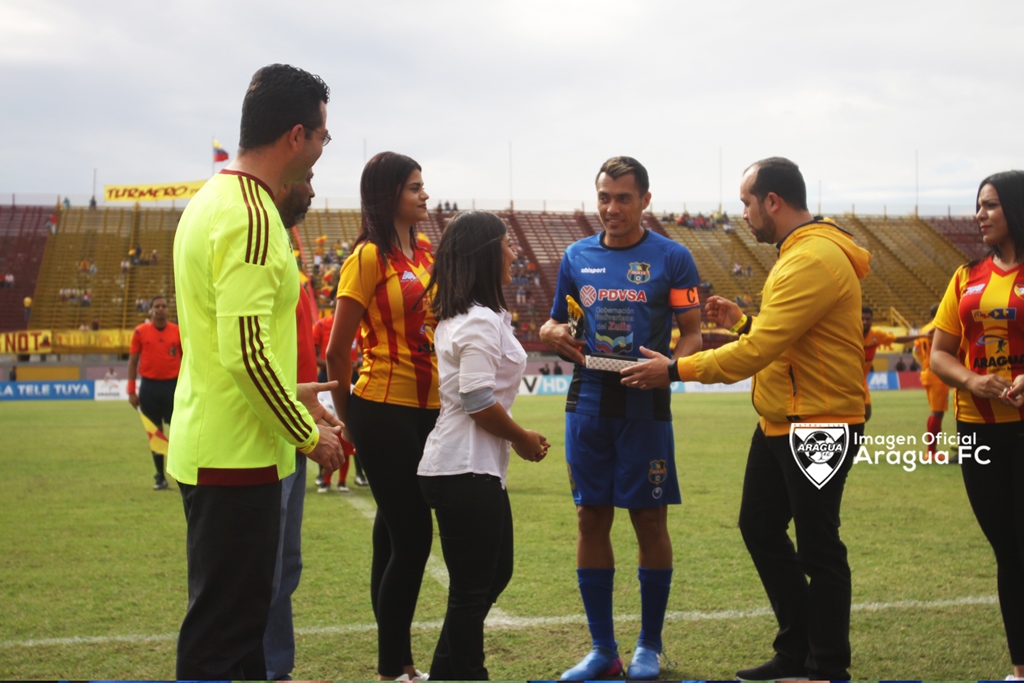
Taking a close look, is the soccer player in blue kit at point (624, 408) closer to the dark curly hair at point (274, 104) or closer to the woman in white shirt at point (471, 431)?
the woman in white shirt at point (471, 431)

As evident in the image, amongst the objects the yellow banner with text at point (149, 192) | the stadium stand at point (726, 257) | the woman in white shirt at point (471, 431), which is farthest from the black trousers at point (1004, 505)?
the yellow banner with text at point (149, 192)

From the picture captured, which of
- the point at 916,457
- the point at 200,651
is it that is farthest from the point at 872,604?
the point at 916,457

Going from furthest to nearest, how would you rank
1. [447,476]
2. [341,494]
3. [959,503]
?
[341,494] < [959,503] < [447,476]

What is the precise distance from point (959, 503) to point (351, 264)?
680cm

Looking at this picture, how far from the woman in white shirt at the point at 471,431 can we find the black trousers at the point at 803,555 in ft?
3.90

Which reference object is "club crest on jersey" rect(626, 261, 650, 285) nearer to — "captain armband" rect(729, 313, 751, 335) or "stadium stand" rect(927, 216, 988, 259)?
"captain armband" rect(729, 313, 751, 335)

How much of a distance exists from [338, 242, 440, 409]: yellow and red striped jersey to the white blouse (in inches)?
17.0

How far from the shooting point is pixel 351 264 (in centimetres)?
362

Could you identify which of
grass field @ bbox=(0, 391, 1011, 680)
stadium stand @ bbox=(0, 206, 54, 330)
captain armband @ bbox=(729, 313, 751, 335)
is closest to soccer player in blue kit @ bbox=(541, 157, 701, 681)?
captain armband @ bbox=(729, 313, 751, 335)

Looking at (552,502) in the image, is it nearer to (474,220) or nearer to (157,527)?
(157,527)

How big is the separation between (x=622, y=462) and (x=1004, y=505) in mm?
1529

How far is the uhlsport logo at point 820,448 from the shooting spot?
3502 mm

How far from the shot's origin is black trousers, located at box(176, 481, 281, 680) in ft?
7.86

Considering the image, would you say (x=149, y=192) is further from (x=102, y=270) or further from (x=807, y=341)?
(x=807, y=341)
